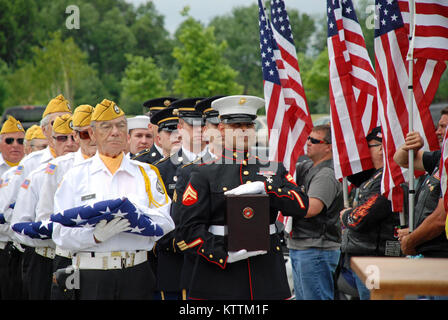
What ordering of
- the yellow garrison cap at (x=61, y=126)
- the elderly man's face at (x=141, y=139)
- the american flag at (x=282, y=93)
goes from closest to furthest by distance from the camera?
the yellow garrison cap at (x=61, y=126) < the elderly man's face at (x=141, y=139) < the american flag at (x=282, y=93)

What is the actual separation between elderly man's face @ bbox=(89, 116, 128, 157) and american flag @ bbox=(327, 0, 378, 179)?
307 cm

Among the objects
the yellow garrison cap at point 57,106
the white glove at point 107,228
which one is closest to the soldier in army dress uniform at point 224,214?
the white glove at point 107,228

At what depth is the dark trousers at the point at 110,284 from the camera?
171 inches

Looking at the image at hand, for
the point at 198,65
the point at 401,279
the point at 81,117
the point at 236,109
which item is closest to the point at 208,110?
the point at 236,109

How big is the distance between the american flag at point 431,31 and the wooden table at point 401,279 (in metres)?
2.29

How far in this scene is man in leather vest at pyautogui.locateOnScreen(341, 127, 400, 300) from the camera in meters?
6.11

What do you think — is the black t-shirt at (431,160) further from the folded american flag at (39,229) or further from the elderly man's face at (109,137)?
the folded american flag at (39,229)

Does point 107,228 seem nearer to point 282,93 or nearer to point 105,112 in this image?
point 105,112

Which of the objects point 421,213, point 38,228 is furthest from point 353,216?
point 38,228

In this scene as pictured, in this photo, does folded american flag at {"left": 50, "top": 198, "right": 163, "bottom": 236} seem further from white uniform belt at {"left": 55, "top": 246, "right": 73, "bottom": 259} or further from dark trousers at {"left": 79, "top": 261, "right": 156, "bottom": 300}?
white uniform belt at {"left": 55, "top": 246, "right": 73, "bottom": 259}

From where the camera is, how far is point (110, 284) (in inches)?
172

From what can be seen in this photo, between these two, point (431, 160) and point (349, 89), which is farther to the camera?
point (349, 89)

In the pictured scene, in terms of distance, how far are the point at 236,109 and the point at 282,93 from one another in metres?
3.73

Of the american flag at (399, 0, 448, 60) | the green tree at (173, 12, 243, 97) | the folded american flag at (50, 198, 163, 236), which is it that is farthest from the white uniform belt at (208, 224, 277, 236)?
the green tree at (173, 12, 243, 97)
